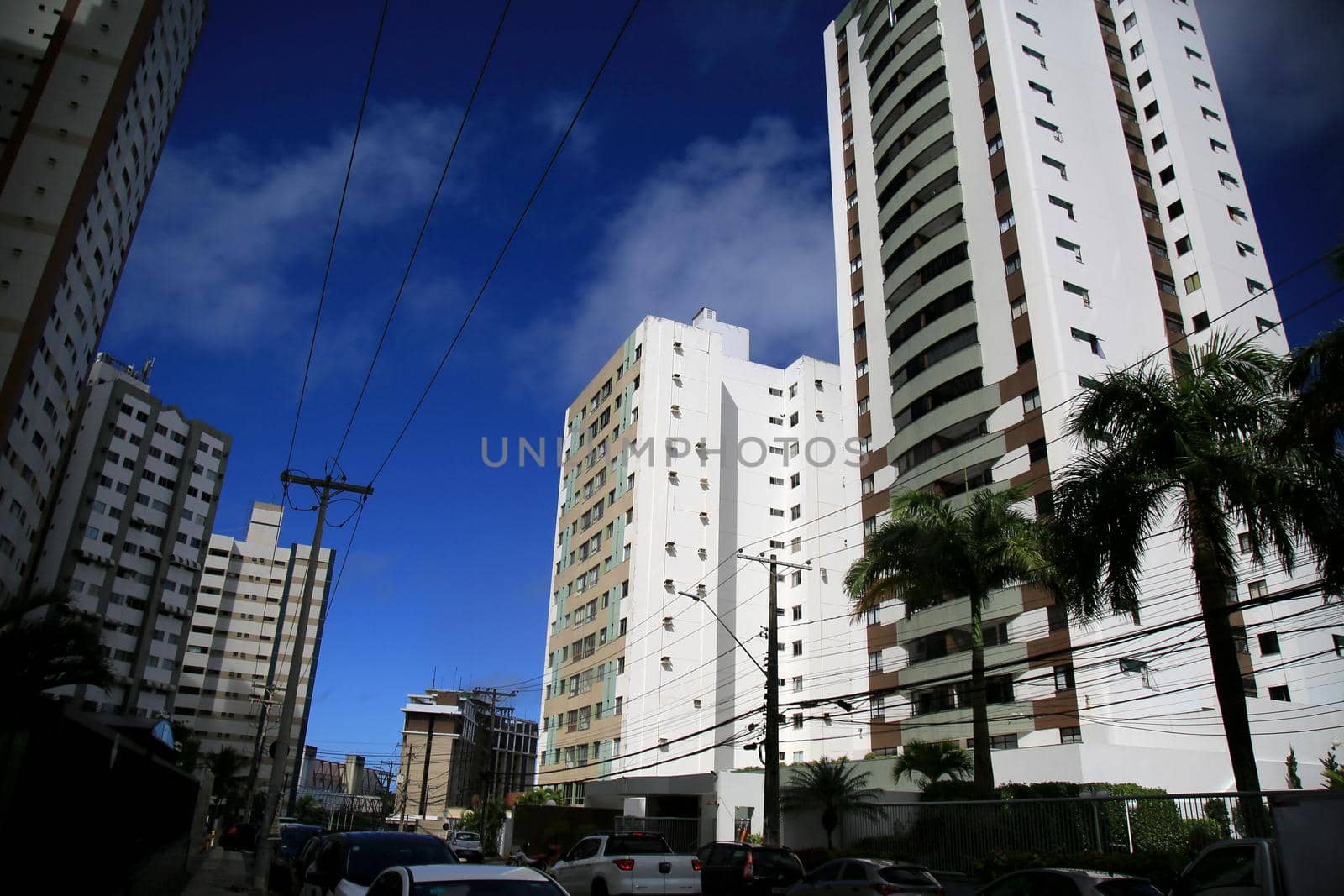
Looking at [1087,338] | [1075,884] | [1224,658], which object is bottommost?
[1075,884]

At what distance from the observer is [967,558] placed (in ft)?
85.9

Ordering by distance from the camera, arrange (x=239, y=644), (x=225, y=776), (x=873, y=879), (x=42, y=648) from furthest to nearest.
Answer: (x=239, y=644)
(x=225, y=776)
(x=42, y=648)
(x=873, y=879)

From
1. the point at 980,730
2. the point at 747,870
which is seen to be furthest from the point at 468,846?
the point at 980,730

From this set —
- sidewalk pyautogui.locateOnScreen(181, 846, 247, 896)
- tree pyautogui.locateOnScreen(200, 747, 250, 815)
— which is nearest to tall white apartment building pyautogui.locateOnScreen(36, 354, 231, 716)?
tree pyautogui.locateOnScreen(200, 747, 250, 815)

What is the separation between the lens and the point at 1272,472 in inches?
627

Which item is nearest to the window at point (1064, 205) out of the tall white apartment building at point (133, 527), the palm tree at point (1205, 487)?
the palm tree at point (1205, 487)

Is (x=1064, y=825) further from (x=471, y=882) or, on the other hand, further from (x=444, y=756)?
(x=444, y=756)

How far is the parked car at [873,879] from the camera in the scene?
15.1 meters

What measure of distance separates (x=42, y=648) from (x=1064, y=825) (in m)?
25.4

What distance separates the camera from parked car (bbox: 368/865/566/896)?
7.05 m

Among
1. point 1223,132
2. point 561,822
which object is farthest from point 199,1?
point 1223,132

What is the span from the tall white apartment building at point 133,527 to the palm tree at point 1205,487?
87.2 metres

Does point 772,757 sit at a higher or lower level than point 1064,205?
lower

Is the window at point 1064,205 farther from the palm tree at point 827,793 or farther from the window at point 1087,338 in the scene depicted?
the palm tree at point 827,793
